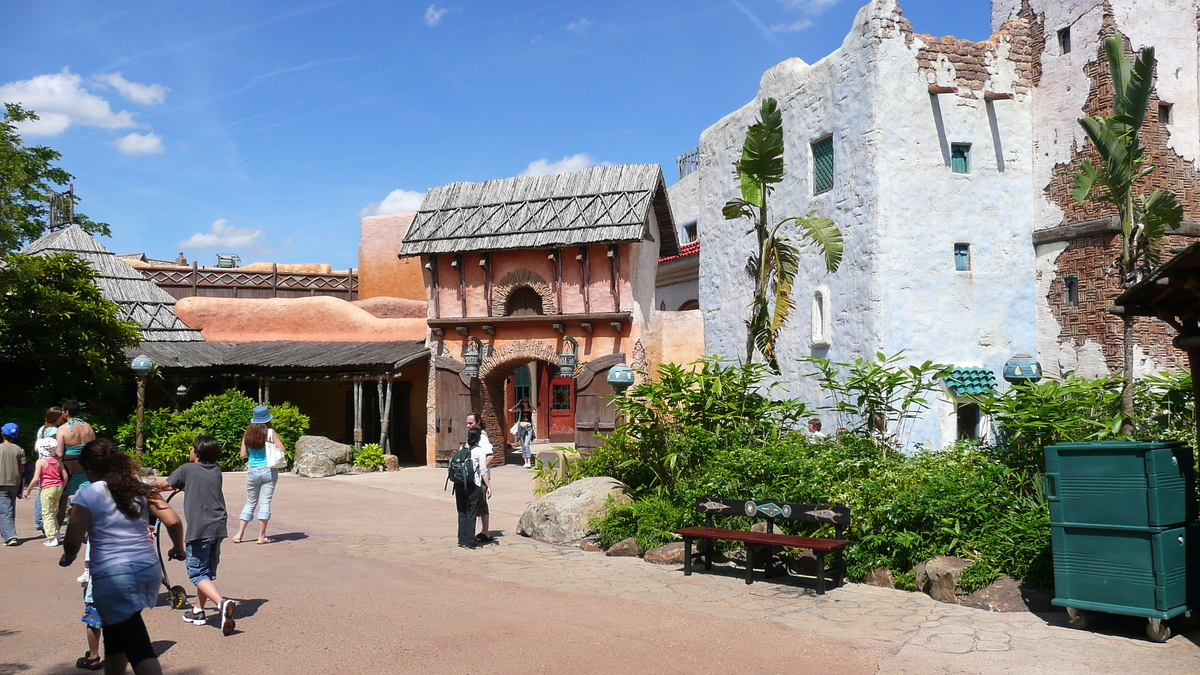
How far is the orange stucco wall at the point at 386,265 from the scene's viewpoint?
3000 cm

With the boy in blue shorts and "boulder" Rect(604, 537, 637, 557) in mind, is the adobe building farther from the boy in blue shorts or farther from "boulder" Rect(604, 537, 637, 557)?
the boy in blue shorts

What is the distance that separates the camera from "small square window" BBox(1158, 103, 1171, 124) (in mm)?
14818

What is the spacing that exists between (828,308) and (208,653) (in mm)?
13326

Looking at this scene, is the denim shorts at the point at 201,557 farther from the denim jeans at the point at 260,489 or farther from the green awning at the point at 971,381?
the green awning at the point at 971,381

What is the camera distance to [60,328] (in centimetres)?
1789

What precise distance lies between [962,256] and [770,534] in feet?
32.7

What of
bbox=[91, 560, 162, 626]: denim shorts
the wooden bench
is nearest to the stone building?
the wooden bench

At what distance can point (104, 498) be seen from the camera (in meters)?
4.83

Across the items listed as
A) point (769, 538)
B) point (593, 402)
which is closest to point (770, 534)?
point (769, 538)

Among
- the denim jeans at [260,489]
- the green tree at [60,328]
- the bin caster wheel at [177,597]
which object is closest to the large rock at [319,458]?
the green tree at [60,328]

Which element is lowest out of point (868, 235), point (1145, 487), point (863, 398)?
point (1145, 487)

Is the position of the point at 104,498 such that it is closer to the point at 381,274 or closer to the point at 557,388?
the point at 381,274

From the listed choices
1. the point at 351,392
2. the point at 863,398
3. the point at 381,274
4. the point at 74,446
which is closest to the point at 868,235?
the point at 863,398

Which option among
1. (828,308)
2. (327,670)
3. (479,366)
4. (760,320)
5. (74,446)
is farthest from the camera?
(479,366)
